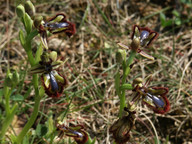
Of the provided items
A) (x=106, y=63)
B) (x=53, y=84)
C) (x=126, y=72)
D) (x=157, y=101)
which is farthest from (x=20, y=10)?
(x=106, y=63)

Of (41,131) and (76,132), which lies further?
(41,131)

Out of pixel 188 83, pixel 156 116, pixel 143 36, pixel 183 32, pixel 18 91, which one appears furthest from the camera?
pixel 183 32

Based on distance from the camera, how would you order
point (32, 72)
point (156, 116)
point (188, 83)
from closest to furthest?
point (32, 72) → point (156, 116) → point (188, 83)

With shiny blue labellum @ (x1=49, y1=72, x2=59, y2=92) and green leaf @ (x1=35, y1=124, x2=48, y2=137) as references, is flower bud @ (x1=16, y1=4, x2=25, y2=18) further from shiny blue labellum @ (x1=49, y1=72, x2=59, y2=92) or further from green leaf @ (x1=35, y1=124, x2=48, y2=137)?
green leaf @ (x1=35, y1=124, x2=48, y2=137)

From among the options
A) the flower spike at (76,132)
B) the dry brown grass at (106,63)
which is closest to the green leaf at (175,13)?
the dry brown grass at (106,63)

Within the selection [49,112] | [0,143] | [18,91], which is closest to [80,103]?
[49,112]

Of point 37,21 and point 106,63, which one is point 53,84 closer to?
point 37,21

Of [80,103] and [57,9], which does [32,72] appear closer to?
[80,103]

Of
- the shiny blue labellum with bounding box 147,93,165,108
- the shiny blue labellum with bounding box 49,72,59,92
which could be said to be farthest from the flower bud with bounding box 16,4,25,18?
the shiny blue labellum with bounding box 147,93,165,108

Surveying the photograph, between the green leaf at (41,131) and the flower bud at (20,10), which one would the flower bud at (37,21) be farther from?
the green leaf at (41,131)

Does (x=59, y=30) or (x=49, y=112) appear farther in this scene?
(x=49, y=112)

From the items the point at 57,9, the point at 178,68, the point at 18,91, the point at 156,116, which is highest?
the point at 57,9
